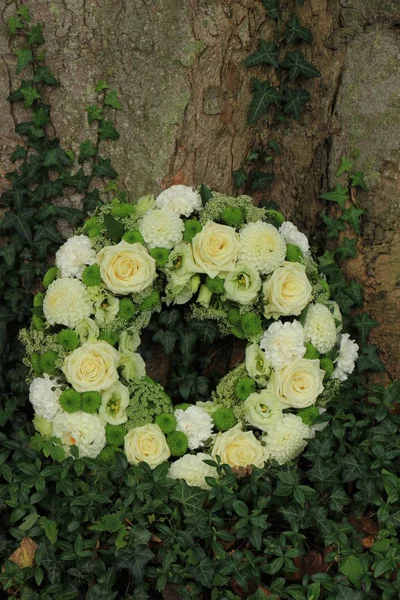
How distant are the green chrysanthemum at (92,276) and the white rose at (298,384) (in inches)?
30.5

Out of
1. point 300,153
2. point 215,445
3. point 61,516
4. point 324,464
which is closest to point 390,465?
point 324,464

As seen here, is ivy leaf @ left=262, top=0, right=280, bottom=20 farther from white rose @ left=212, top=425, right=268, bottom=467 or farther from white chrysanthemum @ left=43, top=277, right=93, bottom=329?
white rose @ left=212, top=425, right=268, bottom=467

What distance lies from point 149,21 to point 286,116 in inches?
28.7

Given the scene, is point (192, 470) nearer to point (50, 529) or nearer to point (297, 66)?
point (50, 529)

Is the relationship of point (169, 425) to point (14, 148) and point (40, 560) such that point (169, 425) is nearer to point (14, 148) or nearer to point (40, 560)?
point (40, 560)

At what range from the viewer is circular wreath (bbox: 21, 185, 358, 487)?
316 centimetres

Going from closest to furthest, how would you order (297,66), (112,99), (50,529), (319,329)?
(50,529), (319,329), (112,99), (297,66)

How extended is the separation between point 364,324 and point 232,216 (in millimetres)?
832

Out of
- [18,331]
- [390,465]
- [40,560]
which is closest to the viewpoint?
[40,560]

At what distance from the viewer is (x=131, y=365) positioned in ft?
10.9

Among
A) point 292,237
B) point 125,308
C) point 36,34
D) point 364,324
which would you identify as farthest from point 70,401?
point 36,34

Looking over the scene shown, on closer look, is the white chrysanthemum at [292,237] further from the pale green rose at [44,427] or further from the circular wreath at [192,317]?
the pale green rose at [44,427]

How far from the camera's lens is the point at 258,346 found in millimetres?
3346

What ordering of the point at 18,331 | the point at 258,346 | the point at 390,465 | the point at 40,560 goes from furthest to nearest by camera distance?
the point at 18,331
the point at 258,346
the point at 390,465
the point at 40,560
